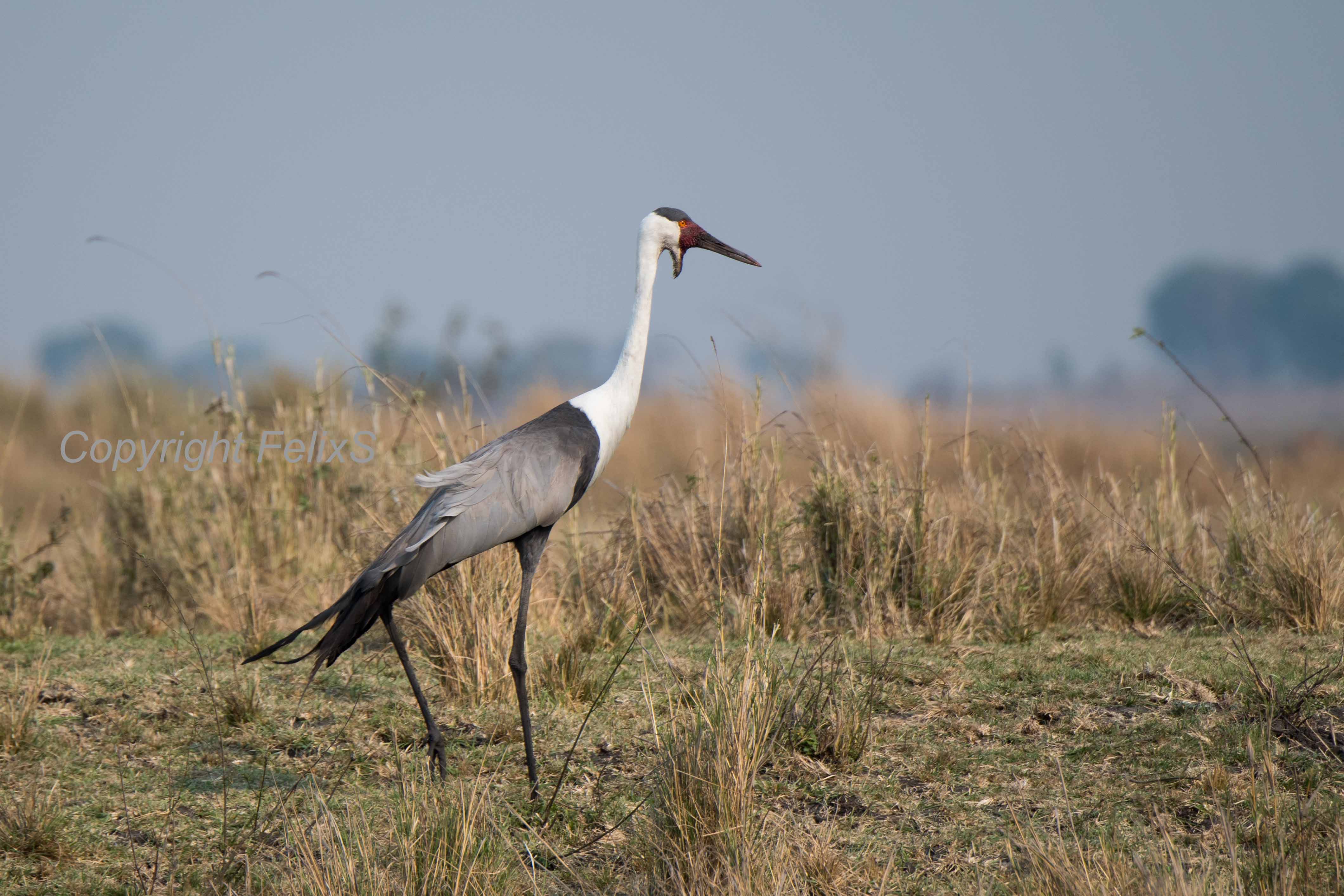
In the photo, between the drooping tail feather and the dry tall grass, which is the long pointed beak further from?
the drooping tail feather

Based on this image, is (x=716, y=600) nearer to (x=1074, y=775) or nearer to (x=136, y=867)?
(x=1074, y=775)

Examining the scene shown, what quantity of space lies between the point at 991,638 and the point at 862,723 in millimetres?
1610

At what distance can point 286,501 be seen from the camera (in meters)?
7.34

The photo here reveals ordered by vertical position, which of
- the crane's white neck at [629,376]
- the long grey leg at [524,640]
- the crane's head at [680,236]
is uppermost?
the crane's head at [680,236]

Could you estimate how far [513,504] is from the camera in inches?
169

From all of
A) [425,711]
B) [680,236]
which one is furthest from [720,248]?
[425,711]

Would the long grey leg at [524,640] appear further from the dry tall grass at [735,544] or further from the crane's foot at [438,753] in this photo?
the dry tall grass at [735,544]

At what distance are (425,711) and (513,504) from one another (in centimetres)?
83

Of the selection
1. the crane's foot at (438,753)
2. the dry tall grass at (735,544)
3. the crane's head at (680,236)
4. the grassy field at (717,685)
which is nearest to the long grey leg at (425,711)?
the crane's foot at (438,753)

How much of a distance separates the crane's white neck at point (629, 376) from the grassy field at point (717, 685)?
454 millimetres

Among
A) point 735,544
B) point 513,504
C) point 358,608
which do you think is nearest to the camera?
point 358,608

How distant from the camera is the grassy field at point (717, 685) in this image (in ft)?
10.7

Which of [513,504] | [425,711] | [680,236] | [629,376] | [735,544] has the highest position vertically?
[680,236]

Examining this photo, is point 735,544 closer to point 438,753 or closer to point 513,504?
point 513,504
